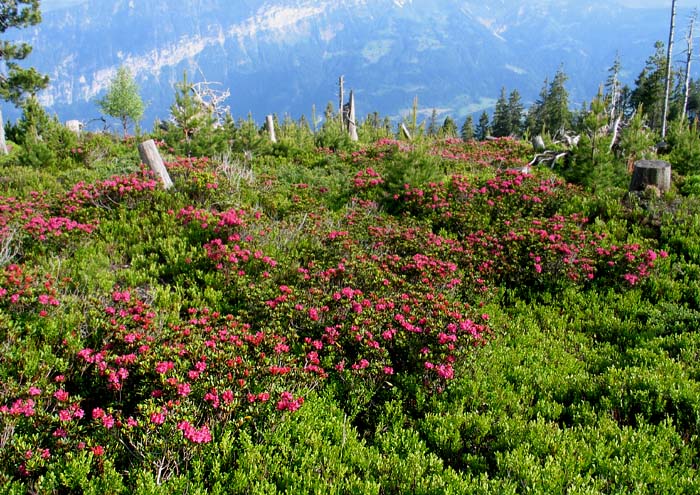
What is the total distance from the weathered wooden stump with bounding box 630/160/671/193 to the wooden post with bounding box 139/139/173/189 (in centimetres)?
1101

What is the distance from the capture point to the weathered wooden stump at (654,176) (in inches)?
382

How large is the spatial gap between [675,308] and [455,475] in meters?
4.79

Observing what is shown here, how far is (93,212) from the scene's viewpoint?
8523 mm

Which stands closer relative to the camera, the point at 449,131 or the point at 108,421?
the point at 108,421

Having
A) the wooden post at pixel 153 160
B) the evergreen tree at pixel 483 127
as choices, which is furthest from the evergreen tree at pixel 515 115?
the wooden post at pixel 153 160

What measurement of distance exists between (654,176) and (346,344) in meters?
8.81

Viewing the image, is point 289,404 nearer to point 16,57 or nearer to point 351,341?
point 351,341

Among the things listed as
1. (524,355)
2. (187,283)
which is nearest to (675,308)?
(524,355)

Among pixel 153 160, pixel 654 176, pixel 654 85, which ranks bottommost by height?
pixel 654 176

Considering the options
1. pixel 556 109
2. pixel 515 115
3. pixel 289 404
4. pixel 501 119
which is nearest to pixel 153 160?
pixel 289 404

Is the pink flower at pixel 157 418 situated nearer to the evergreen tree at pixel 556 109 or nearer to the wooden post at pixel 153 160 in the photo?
the wooden post at pixel 153 160

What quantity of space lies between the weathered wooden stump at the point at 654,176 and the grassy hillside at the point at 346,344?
2.23 feet

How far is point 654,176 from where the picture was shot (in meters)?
9.76

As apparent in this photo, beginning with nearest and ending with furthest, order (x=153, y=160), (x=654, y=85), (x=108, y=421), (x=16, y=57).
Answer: (x=108, y=421)
(x=153, y=160)
(x=16, y=57)
(x=654, y=85)
